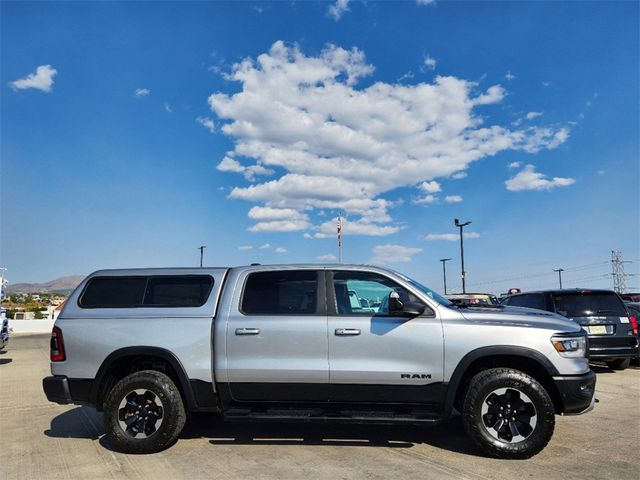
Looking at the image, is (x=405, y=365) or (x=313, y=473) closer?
(x=313, y=473)

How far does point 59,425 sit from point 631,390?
840 centimetres

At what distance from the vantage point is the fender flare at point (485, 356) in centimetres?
478

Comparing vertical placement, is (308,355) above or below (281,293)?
below

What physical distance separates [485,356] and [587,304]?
5033 mm

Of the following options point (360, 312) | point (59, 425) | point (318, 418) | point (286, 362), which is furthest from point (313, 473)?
point (59, 425)

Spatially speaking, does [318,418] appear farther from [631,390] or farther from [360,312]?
[631,390]

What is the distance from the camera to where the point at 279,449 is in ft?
16.8

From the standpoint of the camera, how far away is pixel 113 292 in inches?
218

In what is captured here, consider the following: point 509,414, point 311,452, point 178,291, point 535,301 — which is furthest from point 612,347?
point 178,291

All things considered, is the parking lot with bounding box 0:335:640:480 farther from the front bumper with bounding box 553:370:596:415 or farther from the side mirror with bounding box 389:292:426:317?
the side mirror with bounding box 389:292:426:317

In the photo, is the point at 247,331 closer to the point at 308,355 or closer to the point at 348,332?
the point at 308,355

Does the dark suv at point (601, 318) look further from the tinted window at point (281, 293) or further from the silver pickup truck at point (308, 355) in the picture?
the tinted window at point (281, 293)

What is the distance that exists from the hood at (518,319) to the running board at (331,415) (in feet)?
3.45

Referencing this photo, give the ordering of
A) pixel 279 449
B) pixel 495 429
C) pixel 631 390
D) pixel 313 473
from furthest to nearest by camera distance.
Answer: pixel 631 390 → pixel 279 449 → pixel 495 429 → pixel 313 473
